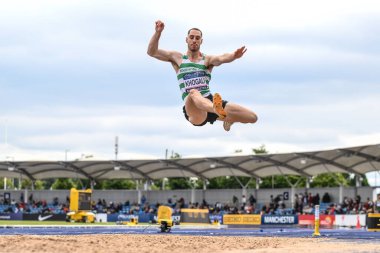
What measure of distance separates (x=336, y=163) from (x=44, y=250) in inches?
1749

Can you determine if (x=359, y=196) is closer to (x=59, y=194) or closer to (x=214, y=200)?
(x=214, y=200)

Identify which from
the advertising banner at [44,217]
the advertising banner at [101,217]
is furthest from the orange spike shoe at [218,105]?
the advertising banner at [101,217]

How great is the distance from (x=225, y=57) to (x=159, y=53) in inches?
62.9

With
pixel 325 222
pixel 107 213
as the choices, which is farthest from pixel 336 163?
pixel 107 213

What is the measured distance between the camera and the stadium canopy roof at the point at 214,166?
181 ft

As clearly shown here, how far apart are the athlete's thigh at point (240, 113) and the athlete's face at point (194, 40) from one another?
6.48 ft

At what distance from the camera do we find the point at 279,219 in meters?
52.2

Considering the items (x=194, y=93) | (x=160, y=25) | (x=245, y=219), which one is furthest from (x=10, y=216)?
(x=160, y=25)

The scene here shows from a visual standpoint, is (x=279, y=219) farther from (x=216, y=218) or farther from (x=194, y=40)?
(x=194, y=40)

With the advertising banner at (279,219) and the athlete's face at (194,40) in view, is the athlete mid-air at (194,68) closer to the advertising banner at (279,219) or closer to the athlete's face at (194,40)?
the athlete's face at (194,40)

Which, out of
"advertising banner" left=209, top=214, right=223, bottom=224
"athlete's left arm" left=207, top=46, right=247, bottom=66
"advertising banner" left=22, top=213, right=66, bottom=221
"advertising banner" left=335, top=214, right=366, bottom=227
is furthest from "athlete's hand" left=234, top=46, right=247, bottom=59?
"advertising banner" left=22, top=213, right=66, bottom=221

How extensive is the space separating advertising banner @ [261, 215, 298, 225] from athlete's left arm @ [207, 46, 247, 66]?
36.6 metres

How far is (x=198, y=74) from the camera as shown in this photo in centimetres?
1655

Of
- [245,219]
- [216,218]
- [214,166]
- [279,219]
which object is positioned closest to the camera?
[279,219]
